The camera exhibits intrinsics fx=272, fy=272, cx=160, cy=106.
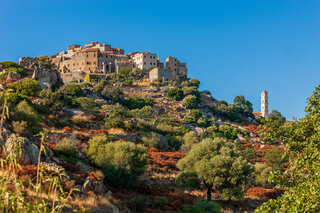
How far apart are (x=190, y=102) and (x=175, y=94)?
25.4 ft

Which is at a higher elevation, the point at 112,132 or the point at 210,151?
the point at 112,132

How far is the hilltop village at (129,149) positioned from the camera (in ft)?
52.2

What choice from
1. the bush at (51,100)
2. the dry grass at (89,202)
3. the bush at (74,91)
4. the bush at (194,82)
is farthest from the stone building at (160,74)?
the dry grass at (89,202)

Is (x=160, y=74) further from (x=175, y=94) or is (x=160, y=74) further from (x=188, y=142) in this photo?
(x=188, y=142)

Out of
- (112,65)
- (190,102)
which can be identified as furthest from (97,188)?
(112,65)

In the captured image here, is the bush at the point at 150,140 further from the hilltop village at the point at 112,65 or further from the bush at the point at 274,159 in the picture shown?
the hilltop village at the point at 112,65

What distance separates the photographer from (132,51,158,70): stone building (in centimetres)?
11312

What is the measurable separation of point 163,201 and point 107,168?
5.98 metres

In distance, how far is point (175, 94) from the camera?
91.1 meters

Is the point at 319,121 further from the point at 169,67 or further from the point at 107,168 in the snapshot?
the point at 169,67

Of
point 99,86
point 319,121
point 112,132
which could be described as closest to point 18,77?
point 99,86

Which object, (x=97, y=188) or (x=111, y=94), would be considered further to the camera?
(x=111, y=94)

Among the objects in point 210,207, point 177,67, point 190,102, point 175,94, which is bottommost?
point 210,207

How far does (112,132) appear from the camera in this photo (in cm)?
4203
